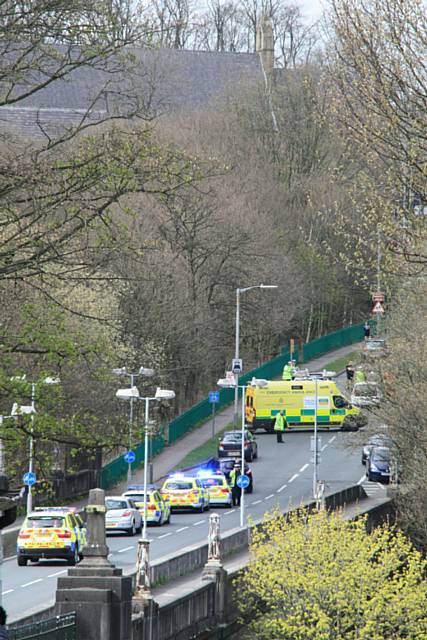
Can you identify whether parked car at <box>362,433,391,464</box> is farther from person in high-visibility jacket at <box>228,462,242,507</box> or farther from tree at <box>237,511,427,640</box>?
tree at <box>237,511,427,640</box>

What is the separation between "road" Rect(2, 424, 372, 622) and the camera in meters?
31.8

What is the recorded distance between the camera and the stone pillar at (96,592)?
19984 mm

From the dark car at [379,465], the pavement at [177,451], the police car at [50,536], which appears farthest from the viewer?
the pavement at [177,451]

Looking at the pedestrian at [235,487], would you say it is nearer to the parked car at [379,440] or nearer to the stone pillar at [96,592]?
the parked car at [379,440]

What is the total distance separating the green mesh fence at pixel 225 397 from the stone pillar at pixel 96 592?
23913 mm

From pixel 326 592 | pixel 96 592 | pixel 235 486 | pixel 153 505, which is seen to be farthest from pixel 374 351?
pixel 96 592

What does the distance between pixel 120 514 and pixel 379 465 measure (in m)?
16.7

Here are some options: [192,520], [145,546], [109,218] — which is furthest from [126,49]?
[192,520]

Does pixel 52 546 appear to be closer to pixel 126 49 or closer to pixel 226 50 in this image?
pixel 126 49

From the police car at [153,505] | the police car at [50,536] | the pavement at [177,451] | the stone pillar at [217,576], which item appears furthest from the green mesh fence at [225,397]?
the stone pillar at [217,576]

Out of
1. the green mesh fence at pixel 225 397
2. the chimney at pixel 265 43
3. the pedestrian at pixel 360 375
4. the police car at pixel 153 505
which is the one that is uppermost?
the chimney at pixel 265 43

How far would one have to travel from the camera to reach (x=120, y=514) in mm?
44094

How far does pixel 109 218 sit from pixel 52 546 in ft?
64.7

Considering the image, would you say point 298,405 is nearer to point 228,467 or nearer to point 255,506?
point 228,467
